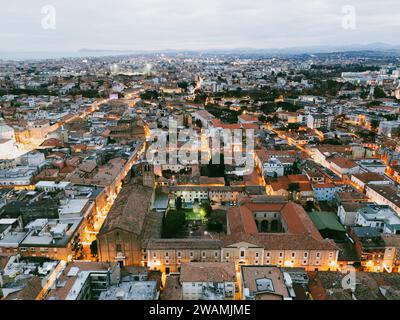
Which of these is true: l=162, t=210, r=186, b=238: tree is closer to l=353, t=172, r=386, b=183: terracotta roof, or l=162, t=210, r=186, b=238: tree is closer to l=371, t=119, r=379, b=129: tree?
l=353, t=172, r=386, b=183: terracotta roof

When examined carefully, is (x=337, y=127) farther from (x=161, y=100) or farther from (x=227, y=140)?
(x=161, y=100)

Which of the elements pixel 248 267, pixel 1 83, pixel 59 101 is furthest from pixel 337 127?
pixel 1 83

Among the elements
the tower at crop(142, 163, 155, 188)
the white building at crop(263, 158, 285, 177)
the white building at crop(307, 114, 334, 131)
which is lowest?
the white building at crop(263, 158, 285, 177)

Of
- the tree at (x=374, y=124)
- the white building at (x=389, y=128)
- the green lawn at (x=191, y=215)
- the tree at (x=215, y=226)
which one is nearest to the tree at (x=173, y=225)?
the green lawn at (x=191, y=215)

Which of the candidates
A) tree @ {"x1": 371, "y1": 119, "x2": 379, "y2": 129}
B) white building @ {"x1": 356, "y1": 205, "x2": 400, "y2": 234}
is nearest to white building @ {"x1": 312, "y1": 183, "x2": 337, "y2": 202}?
white building @ {"x1": 356, "y1": 205, "x2": 400, "y2": 234}

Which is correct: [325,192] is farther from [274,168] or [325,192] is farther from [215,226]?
[215,226]

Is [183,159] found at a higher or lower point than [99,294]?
higher

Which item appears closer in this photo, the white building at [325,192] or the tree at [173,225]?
the tree at [173,225]

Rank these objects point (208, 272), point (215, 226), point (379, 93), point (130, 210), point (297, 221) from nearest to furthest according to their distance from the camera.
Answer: point (208, 272) → point (130, 210) → point (297, 221) → point (215, 226) → point (379, 93)

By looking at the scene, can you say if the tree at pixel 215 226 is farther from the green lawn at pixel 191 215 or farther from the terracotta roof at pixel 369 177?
the terracotta roof at pixel 369 177

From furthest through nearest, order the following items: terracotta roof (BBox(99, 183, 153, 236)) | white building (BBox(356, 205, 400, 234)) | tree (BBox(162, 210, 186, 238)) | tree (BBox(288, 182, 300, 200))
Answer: tree (BBox(288, 182, 300, 200))
tree (BBox(162, 210, 186, 238))
white building (BBox(356, 205, 400, 234))
terracotta roof (BBox(99, 183, 153, 236))

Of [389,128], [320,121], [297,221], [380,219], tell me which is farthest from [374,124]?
[297,221]
